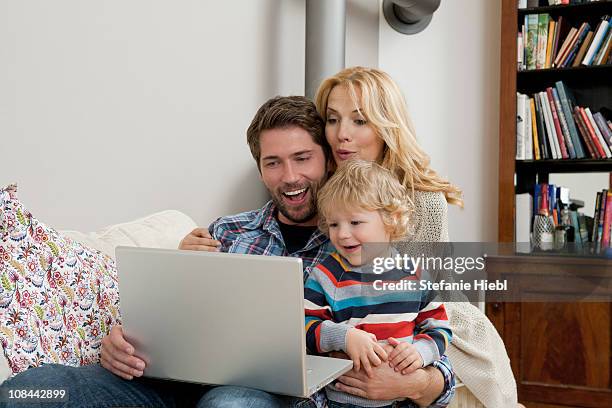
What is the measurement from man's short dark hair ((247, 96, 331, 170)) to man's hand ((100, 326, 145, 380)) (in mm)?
667

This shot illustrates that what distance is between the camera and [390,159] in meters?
1.78

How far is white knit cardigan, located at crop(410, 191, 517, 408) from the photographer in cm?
171

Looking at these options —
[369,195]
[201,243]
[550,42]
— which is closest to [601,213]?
[550,42]

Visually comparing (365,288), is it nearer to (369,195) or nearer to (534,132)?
(369,195)

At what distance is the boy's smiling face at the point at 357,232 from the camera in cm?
141

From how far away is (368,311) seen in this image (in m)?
1.40

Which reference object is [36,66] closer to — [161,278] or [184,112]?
[184,112]

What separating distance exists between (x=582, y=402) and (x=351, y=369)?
1.84 metres

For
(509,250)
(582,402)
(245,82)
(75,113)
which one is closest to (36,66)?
(75,113)

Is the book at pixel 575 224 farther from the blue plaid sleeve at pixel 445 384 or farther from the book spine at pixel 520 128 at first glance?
the blue plaid sleeve at pixel 445 384

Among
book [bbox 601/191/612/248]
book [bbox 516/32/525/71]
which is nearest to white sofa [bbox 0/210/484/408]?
book [bbox 601/191/612/248]

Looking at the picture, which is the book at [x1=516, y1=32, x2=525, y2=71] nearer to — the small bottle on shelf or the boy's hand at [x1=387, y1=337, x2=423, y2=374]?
the small bottle on shelf

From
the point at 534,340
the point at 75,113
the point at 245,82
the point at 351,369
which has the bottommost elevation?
the point at 534,340

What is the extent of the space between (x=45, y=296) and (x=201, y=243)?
37 centimetres
